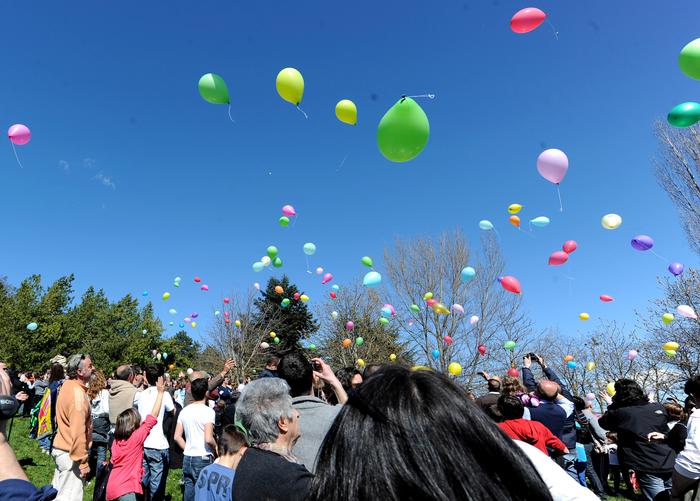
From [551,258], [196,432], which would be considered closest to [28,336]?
[196,432]

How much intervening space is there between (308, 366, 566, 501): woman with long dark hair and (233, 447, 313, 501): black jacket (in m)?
1.03

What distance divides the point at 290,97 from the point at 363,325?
65.9 feet

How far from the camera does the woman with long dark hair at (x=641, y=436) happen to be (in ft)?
14.9

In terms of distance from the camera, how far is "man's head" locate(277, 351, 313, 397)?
2.82 metres

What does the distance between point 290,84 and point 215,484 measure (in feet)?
14.1

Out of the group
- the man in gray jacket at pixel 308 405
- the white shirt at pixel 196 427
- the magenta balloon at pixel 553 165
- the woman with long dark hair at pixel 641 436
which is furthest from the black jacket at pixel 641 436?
the white shirt at pixel 196 427

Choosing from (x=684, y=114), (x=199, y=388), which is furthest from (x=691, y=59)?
(x=199, y=388)

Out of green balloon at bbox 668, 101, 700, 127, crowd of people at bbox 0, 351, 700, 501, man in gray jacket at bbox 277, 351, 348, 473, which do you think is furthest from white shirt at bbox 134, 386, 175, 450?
green balloon at bbox 668, 101, 700, 127

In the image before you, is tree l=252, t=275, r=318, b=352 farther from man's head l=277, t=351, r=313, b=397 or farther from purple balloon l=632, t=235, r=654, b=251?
man's head l=277, t=351, r=313, b=397

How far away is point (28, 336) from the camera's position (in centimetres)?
2361

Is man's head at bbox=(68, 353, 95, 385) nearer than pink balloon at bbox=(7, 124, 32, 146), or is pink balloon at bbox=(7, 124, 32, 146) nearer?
man's head at bbox=(68, 353, 95, 385)

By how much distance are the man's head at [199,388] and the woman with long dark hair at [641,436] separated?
4.68m

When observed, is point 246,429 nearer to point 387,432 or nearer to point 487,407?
point 387,432

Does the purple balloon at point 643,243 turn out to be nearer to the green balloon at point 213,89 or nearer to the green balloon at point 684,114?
the green balloon at point 684,114
